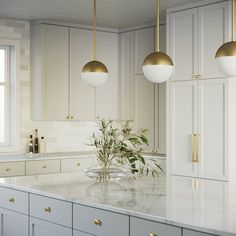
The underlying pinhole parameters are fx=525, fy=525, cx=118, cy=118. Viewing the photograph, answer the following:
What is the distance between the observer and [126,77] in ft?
23.5

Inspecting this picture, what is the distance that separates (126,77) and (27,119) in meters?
1.49

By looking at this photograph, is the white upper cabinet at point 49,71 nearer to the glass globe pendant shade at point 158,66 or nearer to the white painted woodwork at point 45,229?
the white painted woodwork at point 45,229

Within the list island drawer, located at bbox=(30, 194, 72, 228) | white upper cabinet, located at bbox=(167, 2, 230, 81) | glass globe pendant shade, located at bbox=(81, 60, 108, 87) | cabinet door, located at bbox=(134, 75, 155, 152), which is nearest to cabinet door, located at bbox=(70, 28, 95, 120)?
cabinet door, located at bbox=(134, 75, 155, 152)

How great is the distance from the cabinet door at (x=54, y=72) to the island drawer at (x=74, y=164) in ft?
1.92

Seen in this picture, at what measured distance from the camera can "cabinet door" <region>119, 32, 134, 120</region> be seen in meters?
7.07

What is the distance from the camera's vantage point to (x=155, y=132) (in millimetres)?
6715

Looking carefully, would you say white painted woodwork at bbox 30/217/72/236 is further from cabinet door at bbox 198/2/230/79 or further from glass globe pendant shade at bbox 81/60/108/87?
cabinet door at bbox 198/2/230/79

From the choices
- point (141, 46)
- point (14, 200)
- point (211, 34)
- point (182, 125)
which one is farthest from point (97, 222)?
point (141, 46)

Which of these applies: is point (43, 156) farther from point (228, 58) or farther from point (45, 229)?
point (228, 58)

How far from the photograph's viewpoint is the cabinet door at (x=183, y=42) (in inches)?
226

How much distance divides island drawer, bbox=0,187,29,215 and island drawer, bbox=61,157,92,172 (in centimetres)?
234

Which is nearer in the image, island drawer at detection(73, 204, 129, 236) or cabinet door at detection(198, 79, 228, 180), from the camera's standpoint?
island drawer at detection(73, 204, 129, 236)

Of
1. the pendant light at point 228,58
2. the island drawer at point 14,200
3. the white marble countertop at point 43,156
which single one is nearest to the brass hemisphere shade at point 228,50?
the pendant light at point 228,58

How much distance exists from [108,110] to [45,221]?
12.4 ft
